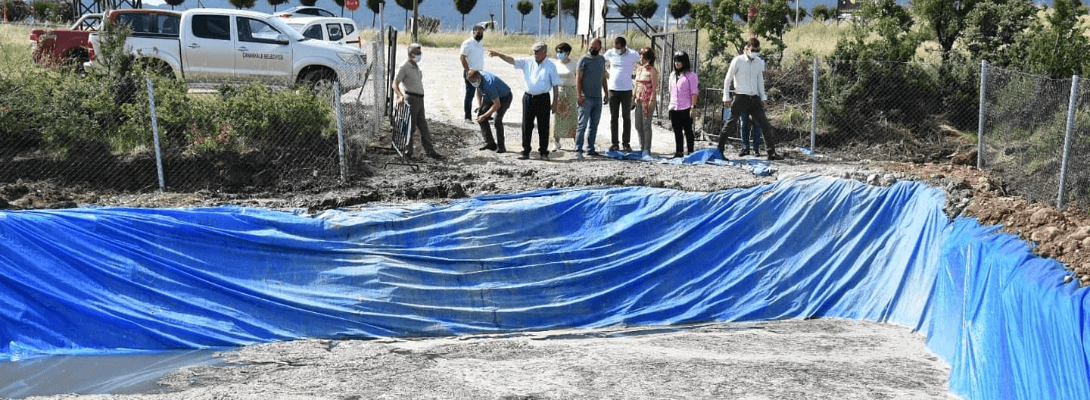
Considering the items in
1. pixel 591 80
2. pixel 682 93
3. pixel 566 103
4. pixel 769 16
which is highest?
pixel 769 16

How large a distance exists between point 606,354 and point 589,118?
5183mm

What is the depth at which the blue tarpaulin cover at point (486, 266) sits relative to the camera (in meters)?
8.31

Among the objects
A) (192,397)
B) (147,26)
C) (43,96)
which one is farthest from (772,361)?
(147,26)

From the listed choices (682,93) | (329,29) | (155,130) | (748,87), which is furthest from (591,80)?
(329,29)

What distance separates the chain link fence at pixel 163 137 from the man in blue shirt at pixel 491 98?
5.30ft

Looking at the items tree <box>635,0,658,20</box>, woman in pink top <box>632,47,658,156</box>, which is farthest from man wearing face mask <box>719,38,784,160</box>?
tree <box>635,0,658,20</box>

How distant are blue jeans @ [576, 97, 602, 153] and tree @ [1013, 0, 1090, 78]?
7778mm

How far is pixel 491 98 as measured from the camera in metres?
12.6

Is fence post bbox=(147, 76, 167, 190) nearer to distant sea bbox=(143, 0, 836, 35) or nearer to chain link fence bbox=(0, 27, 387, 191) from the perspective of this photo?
chain link fence bbox=(0, 27, 387, 191)

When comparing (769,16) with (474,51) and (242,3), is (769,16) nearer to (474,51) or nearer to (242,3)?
(474,51)

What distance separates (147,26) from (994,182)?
12.6 metres

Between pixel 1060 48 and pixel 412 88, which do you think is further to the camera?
pixel 1060 48

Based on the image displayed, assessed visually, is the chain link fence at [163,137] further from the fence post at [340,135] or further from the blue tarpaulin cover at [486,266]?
the blue tarpaulin cover at [486,266]

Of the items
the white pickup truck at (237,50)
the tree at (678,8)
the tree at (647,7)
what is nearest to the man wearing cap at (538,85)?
the white pickup truck at (237,50)
